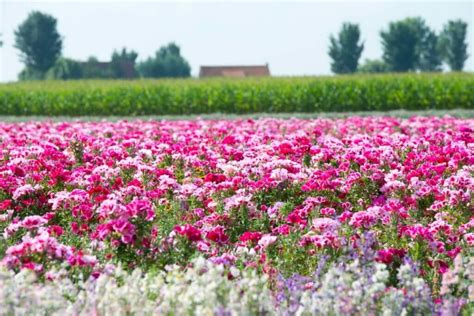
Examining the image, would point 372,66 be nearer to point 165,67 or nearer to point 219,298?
point 165,67

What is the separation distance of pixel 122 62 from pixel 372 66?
38268 millimetres

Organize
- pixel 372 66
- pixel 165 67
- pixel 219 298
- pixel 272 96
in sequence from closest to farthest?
pixel 219 298 → pixel 272 96 → pixel 165 67 → pixel 372 66

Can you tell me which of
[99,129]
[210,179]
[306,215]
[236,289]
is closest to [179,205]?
[210,179]

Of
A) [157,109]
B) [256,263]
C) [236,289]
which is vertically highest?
[236,289]

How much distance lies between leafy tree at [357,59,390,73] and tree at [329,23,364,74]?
3386mm

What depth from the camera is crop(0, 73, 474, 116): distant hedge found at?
105 feet

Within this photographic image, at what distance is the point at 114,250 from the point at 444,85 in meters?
28.2

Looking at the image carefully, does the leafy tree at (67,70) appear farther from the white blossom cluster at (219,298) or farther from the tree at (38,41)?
the white blossom cluster at (219,298)

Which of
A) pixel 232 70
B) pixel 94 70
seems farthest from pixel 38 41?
pixel 232 70

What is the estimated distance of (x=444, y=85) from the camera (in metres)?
32.2

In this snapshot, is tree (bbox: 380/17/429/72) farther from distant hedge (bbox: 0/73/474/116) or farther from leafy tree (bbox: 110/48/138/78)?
distant hedge (bbox: 0/73/474/116)

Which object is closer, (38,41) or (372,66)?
(38,41)

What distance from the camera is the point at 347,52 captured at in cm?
10769

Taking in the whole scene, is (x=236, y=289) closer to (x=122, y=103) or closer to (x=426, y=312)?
(x=426, y=312)
